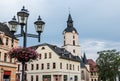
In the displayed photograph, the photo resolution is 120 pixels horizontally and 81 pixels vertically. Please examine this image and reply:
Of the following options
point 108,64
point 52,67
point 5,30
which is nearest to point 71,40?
point 108,64

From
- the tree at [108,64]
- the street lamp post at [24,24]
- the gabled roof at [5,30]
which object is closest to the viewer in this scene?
the street lamp post at [24,24]

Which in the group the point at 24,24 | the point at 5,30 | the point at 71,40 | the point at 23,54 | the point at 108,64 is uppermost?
the point at 71,40

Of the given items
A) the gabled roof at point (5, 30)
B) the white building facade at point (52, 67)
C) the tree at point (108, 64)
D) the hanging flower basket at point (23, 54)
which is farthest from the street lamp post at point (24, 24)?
the tree at point (108, 64)

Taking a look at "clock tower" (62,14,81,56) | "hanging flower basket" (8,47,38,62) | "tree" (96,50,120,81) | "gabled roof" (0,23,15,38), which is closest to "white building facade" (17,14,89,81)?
"tree" (96,50,120,81)

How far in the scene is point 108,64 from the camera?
8262cm

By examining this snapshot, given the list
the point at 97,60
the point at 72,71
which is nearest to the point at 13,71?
the point at 72,71

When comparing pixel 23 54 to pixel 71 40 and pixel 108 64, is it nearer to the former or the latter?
pixel 108 64

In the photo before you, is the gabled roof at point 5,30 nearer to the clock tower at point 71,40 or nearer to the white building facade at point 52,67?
the white building facade at point 52,67

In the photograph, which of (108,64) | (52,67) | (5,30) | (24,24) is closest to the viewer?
(24,24)

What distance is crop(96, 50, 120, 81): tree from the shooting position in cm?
8206

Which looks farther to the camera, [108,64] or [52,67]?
[108,64]

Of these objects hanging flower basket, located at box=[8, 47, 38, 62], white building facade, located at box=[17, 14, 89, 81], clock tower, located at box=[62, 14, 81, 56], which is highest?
clock tower, located at box=[62, 14, 81, 56]

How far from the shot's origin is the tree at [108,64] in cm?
8206

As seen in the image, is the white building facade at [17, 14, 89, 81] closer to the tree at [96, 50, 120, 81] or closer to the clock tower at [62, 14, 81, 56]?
the tree at [96, 50, 120, 81]
